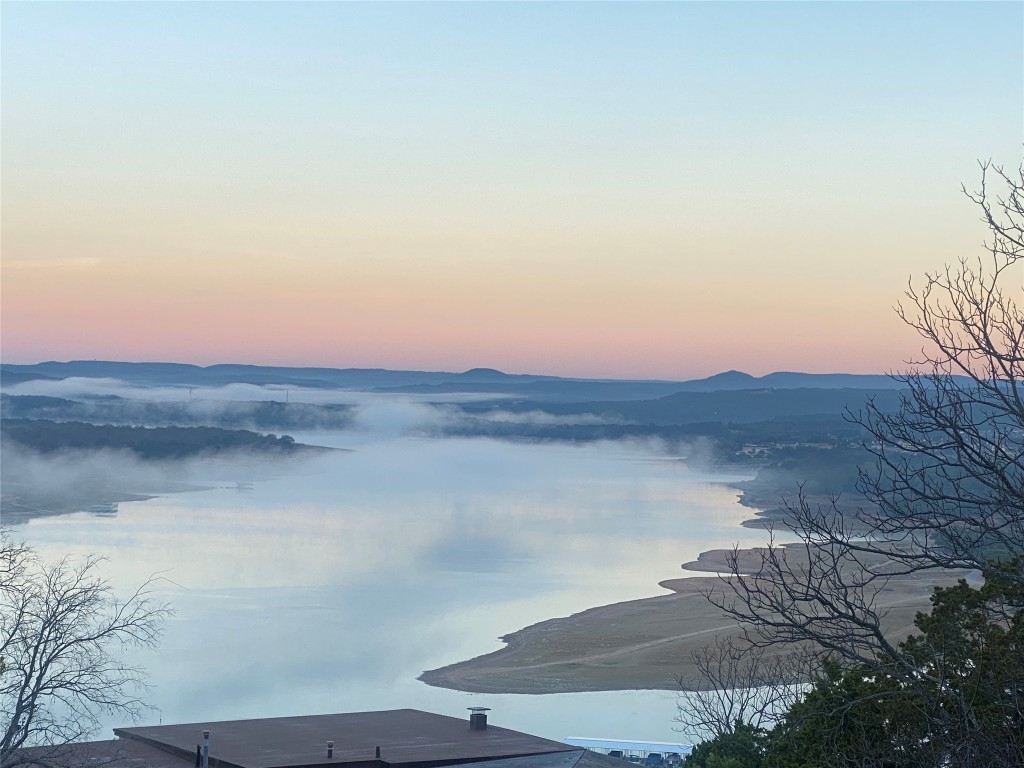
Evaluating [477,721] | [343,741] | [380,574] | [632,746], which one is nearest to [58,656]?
[343,741]

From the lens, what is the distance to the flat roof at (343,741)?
1783 centimetres

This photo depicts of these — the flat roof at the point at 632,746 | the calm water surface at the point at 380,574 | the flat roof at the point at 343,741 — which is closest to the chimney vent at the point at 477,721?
the flat roof at the point at 343,741

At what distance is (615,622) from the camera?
4441 centimetres

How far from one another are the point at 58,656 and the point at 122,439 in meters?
118

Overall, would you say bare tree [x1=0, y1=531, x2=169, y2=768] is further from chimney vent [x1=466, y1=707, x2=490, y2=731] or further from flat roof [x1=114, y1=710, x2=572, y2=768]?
chimney vent [x1=466, y1=707, x2=490, y2=731]

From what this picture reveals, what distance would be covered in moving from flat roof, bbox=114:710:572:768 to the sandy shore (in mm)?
14196

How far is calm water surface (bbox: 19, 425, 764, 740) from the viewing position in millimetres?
33750

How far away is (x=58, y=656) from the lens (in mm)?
16906

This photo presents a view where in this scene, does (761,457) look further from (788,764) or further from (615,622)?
(788,764)

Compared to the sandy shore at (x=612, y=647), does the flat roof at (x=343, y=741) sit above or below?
above

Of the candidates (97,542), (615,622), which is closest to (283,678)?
(615,622)

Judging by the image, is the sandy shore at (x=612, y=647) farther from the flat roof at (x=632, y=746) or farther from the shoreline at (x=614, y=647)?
the flat roof at (x=632, y=746)

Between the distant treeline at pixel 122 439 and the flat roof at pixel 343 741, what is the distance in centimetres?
10908

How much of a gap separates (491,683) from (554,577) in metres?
21.3
